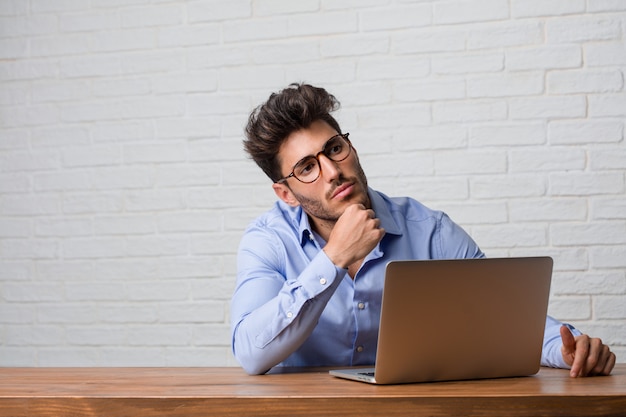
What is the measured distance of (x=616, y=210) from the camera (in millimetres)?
2906

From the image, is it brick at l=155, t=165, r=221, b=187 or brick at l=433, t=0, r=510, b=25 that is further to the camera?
brick at l=155, t=165, r=221, b=187

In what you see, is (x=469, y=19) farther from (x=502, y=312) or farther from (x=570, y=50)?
(x=502, y=312)

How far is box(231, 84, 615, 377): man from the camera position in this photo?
1.75 meters

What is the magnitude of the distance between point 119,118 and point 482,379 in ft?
7.13

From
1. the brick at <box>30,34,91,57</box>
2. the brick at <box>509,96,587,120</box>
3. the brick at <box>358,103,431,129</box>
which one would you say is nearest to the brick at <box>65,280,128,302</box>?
the brick at <box>30,34,91,57</box>

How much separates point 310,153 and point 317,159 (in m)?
0.02

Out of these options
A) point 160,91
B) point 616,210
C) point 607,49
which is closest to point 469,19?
point 607,49

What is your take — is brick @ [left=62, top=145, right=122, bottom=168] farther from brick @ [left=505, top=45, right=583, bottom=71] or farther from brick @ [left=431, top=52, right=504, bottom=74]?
brick @ [left=505, top=45, right=583, bottom=71]

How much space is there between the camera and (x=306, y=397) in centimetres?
132

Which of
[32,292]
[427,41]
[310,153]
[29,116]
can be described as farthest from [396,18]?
[32,292]

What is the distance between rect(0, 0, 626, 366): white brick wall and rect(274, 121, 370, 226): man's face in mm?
957

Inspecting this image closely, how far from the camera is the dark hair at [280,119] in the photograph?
6.95 feet

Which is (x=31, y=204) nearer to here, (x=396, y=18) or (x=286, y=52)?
(x=286, y=52)

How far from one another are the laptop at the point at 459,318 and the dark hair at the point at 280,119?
2.49 ft
